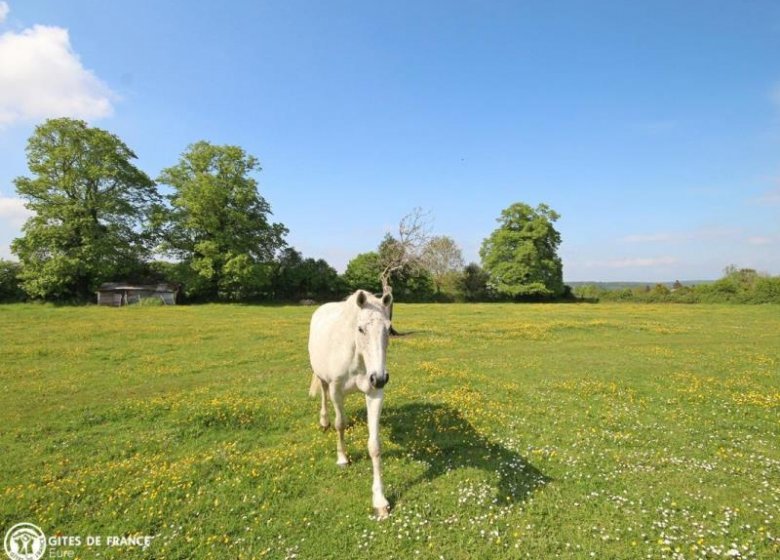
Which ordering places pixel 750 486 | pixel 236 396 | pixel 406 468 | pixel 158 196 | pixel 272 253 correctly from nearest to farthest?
pixel 750 486 < pixel 406 468 < pixel 236 396 < pixel 158 196 < pixel 272 253

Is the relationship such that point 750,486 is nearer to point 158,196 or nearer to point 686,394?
point 686,394

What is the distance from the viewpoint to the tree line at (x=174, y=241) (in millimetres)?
42875

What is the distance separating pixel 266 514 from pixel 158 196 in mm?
57958

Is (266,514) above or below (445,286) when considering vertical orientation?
below

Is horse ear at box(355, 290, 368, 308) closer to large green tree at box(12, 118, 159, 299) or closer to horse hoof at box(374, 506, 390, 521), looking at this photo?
horse hoof at box(374, 506, 390, 521)

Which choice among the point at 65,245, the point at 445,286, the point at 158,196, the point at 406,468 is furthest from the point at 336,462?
the point at 445,286

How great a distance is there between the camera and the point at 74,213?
43375 mm

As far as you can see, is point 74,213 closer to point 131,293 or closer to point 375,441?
point 131,293

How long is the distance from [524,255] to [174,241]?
56.9 m

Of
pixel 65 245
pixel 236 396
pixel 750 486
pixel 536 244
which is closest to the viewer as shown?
pixel 750 486

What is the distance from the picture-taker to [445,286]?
71562 millimetres

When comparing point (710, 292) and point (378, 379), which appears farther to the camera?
point (710, 292)

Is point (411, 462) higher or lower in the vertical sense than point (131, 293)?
lower

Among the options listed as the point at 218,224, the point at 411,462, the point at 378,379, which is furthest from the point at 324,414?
the point at 218,224
